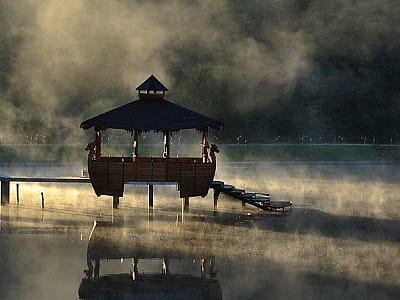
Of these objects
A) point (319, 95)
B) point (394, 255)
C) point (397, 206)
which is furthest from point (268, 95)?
point (394, 255)

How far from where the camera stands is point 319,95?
11362cm

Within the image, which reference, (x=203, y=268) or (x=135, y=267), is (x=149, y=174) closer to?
(x=135, y=267)

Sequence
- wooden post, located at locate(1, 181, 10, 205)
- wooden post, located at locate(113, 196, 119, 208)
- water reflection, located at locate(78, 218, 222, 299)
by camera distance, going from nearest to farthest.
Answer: water reflection, located at locate(78, 218, 222, 299) → wooden post, located at locate(113, 196, 119, 208) → wooden post, located at locate(1, 181, 10, 205)

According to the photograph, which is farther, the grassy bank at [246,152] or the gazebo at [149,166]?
the grassy bank at [246,152]

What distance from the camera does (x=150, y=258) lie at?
27.7 m

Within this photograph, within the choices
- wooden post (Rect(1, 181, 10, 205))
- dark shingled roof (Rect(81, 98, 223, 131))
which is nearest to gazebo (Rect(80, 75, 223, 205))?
dark shingled roof (Rect(81, 98, 223, 131))

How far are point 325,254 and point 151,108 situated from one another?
570 inches

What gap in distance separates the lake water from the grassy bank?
109ft

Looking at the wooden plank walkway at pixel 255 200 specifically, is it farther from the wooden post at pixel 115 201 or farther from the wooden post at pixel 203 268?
the wooden post at pixel 203 268

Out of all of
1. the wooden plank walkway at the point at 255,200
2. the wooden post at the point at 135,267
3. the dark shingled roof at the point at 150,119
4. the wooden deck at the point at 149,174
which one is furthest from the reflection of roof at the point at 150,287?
the wooden plank walkway at the point at 255,200

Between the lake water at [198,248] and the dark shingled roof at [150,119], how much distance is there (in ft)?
13.2

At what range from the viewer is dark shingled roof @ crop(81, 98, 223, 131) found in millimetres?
39344

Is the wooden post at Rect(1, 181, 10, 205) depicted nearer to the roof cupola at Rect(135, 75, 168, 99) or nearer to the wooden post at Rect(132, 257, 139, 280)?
the roof cupola at Rect(135, 75, 168, 99)

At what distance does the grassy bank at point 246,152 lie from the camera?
82.6 metres
